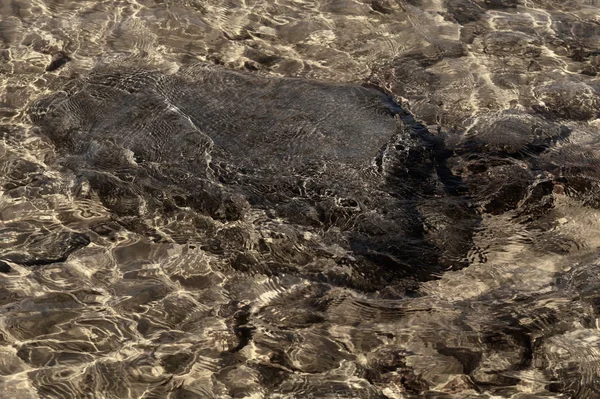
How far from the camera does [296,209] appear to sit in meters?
5.15

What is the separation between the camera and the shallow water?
166 inches

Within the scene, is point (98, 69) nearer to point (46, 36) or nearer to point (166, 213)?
point (46, 36)

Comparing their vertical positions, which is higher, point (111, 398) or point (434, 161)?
point (434, 161)

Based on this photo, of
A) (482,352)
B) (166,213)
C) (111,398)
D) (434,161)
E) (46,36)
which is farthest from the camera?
(46,36)

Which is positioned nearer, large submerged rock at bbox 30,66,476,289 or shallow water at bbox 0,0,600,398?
shallow water at bbox 0,0,600,398

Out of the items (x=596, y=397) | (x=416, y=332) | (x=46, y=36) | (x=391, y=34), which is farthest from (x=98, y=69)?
(x=596, y=397)

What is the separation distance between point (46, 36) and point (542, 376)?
217 inches

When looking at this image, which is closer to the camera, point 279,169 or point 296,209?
A: point 296,209

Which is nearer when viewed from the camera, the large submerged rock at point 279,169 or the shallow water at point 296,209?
the shallow water at point 296,209

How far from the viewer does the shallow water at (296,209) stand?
421 cm

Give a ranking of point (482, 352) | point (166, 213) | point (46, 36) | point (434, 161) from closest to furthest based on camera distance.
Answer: point (482, 352) < point (166, 213) < point (434, 161) < point (46, 36)

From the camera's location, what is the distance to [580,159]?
19.2ft

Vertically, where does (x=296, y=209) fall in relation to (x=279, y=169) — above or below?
below

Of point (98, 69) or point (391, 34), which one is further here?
point (391, 34)
